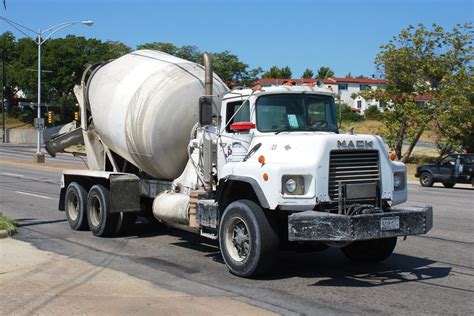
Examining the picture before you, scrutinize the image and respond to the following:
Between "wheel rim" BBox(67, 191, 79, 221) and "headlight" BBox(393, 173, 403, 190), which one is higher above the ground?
"headlight" BBox(393, 173, 403, 190)

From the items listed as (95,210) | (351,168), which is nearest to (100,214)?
(95,210)

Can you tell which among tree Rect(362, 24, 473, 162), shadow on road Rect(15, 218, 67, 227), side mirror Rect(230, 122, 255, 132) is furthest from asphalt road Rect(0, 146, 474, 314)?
tree Rect(362, 24, 473, 162)

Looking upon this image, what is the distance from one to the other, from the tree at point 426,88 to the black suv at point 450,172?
12389 mm

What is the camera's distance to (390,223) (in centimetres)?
736

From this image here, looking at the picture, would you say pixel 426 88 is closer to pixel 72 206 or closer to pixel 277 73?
pixel 72 206

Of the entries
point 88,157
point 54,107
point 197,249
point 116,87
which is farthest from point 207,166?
point 54,107

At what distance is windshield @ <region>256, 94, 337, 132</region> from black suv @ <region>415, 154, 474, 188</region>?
19.9 m

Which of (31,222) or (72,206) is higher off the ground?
(72,206)

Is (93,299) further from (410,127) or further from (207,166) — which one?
(410,127)

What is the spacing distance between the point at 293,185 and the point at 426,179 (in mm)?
22000

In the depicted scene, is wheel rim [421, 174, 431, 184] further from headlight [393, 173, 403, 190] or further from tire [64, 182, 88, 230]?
headlight [393, 173, 403, 190]

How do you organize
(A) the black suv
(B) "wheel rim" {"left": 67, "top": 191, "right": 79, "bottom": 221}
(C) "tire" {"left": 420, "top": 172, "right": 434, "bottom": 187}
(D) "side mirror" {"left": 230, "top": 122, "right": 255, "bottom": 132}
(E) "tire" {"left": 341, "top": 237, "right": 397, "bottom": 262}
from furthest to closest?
(C) "tire" {"left": 420, "top": 172, "right": 434, "bottom": 187}
(A) the black suv
(B) "wheel rim" {"left": 67, "top": 191, "right": 79, "bottom": 221}
(E) "tire" {"left": 341, "top": 237, "right": 397, "bottom": 262}
(D) "side mirror" {"left": 230, "top": 122, "right": 255, "bottom": 132}

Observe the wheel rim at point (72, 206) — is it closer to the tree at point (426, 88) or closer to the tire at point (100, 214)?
the tire at point (100, 214)

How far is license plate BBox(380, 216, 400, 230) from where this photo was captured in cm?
726
